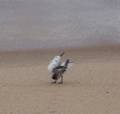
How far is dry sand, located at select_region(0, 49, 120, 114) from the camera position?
8.20 m

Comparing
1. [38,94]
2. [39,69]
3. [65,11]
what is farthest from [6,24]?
[38,94]

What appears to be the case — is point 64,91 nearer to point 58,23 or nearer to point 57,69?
point 57,69

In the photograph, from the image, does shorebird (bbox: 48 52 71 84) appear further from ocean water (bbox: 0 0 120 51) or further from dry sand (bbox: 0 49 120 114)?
ocean water (bbox: 0 0 120 51)

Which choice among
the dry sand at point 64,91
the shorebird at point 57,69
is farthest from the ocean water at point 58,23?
the shorebird at point 57,69

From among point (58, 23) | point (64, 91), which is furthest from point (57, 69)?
point (58, 23)

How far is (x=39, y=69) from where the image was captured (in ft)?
39.3

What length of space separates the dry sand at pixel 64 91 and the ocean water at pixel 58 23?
3332mm

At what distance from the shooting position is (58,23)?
60.4ft

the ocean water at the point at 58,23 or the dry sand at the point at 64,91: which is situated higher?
the ocean water at the point at 58,23

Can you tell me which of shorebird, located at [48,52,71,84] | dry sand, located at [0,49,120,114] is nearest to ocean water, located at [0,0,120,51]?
dry sand, located at [0,49,120,114]

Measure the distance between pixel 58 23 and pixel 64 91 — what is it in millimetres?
9105

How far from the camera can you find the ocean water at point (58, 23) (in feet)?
55.8

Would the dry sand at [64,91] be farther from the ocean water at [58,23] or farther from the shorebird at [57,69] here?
the ocean water at [58,23]

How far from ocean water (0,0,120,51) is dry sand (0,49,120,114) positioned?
3.33 metres
